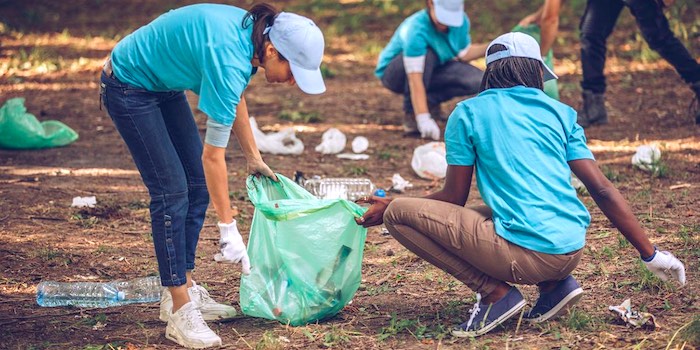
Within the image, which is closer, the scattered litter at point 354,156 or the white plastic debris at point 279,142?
the scattered litter at point 354,156

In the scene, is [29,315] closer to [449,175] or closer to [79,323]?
[79,323]

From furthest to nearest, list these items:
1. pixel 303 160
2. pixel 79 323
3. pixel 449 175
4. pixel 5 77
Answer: pixel 5 77
pixel 303 160
pixel 79 323
pixel 449 175

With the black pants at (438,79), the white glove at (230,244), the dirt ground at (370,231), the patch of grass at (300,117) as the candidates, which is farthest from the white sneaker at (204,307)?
the patch of grass at (300,117)

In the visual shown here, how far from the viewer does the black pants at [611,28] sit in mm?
6426

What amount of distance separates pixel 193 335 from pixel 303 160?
10.0ft

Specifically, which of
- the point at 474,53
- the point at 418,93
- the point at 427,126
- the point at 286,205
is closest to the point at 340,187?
the point at 427,126

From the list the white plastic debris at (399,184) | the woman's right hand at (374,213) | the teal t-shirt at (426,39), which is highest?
the woman's right hand at (374,213)

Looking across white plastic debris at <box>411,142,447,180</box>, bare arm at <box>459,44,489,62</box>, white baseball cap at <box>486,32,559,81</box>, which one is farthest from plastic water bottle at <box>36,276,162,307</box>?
bare arm at <box>459,44,489,62</box>

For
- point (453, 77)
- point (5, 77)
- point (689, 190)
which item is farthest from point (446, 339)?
point (5, 77)

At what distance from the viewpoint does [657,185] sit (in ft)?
18.1

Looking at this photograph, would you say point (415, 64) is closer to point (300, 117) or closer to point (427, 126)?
point (427, 126)

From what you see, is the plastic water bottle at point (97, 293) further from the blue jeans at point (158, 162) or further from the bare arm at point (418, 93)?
the bare arm at point (418, 93)

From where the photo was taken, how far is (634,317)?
346 cm

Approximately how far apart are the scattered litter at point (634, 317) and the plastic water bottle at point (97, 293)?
192 centimetres
